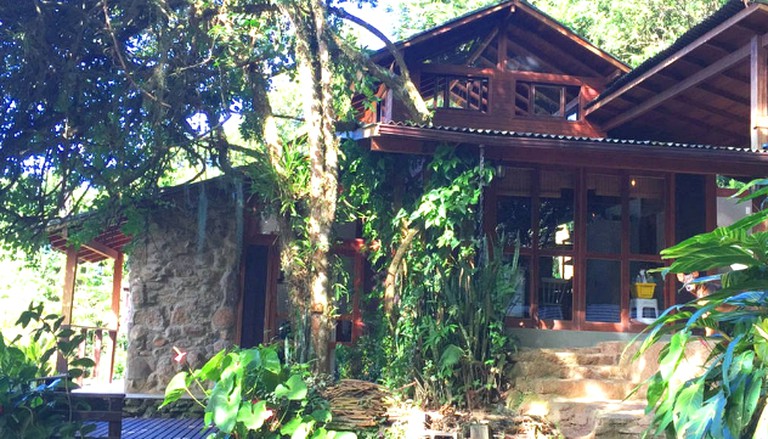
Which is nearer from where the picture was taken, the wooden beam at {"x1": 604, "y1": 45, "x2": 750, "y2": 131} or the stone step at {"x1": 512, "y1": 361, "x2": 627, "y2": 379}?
the stone step at {"x1": 512, "y1": 361, "x2": 627, "y2": 379}

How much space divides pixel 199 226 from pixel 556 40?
5.93m

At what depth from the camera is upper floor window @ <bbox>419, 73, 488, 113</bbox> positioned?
11539mm

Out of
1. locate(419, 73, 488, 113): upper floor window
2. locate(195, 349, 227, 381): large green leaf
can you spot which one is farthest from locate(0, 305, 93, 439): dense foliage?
locate(419, 73, 488, 113): upper floor window

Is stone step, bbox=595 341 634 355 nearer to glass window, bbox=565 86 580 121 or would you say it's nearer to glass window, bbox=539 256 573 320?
glass window, bbox=539 256 573 320

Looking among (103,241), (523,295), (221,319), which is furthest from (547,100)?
(103,241)

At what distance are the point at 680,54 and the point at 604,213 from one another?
2.10 m

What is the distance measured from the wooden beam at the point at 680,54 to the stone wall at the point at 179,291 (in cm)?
544

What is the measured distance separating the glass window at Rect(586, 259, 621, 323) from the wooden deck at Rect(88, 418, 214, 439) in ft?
14.3

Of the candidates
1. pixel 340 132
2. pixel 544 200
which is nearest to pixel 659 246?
pixel 544 200

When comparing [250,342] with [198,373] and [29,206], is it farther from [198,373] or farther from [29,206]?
[198,373]

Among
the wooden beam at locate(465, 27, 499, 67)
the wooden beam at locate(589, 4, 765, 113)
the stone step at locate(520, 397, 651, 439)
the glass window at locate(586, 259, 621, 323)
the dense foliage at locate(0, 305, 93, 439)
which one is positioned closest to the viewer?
the dense foliage at locate(0, 305, 93, 439)

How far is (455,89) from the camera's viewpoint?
40.9 feet

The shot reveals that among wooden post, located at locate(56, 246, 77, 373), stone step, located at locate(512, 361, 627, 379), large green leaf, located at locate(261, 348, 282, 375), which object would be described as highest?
wooden post, located at locate(56, 246, 77, 373)

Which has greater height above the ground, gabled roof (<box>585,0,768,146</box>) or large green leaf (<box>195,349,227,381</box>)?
gabled roof (<box>585,0,768,146</box>)
